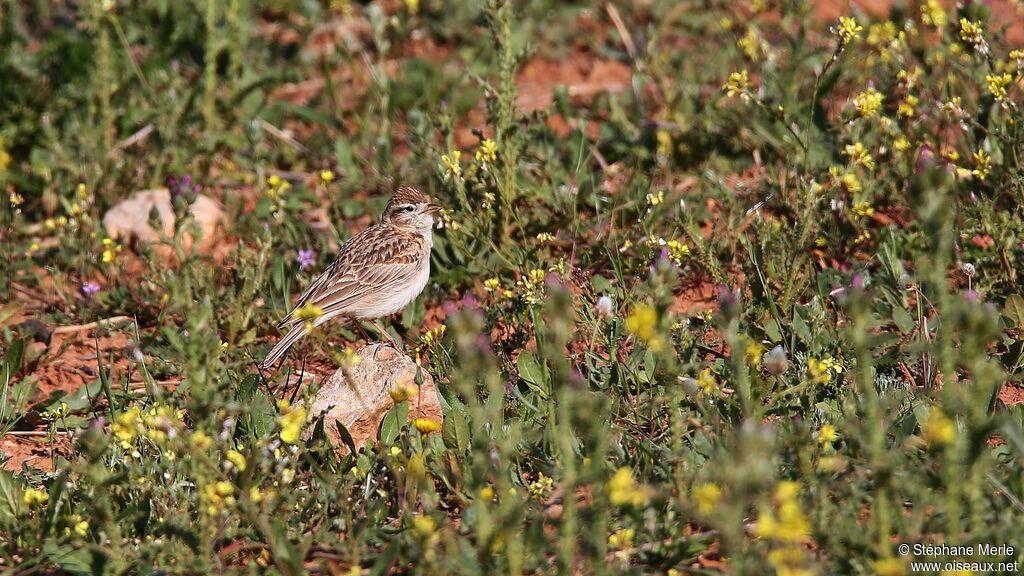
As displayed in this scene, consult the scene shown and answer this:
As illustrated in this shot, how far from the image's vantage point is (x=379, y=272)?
7230 mm

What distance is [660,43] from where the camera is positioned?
1033 cm

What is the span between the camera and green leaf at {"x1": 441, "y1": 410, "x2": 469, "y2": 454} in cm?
538

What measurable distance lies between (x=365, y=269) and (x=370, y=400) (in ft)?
5.90

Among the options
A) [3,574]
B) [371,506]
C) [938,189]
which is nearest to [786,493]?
[938,189]

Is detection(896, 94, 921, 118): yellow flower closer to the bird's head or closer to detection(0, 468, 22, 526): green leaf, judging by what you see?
the bird's head

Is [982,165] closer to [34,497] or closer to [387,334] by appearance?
[387,334]

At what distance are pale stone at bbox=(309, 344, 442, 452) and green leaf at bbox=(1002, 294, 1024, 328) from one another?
10.3 feet

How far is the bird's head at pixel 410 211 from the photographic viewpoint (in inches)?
298

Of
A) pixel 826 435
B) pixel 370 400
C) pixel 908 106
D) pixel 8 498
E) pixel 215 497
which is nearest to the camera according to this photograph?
pixel 215 497

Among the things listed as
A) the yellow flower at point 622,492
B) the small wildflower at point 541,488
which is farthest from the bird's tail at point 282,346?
the yellow flower at point 622,492

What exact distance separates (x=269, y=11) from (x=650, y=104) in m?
4.04

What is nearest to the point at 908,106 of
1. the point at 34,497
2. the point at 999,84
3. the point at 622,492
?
the point at 999,84

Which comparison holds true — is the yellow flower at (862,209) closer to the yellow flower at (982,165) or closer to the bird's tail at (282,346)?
the yellow flower at (982,165)

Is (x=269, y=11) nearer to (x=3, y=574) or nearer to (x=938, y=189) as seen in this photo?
(x=3, y=574)
